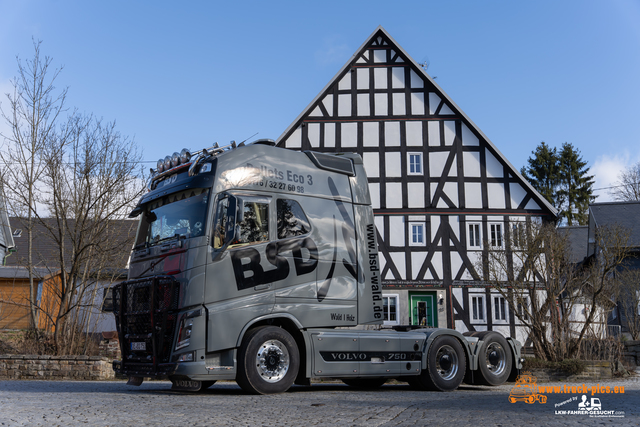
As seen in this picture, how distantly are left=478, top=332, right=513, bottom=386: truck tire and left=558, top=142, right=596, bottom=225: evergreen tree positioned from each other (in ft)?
135

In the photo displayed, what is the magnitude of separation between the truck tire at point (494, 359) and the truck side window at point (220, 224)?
533cm

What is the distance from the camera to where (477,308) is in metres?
24.2

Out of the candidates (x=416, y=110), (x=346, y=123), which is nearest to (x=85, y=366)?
(x=346, y=123)

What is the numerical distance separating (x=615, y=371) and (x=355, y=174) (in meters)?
8.86

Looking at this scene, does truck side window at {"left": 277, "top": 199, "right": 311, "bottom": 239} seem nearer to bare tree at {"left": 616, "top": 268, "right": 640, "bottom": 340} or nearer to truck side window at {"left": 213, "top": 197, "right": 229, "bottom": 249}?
truck side window at {"left": 213, "top": 197, "right": 229, "bottom": 249}

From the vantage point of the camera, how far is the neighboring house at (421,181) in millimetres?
24328

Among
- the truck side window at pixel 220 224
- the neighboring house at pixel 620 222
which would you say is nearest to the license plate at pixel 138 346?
the truck side window at pixel 220 224

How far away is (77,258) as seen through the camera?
1494cm

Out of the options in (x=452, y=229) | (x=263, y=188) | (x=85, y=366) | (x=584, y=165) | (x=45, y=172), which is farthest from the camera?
(x=584, y=165)

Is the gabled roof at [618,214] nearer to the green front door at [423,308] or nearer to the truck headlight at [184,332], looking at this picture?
the green front door at [423,308]

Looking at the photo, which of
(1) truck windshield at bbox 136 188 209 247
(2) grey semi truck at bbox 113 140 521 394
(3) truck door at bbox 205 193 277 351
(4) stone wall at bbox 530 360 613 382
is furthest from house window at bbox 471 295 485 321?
(1) truck windshield at bbox 136 188 209 247

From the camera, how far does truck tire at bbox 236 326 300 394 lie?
797 cm

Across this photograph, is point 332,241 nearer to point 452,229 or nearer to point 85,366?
point 85,366

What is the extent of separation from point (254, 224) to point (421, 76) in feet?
65.1
